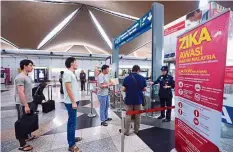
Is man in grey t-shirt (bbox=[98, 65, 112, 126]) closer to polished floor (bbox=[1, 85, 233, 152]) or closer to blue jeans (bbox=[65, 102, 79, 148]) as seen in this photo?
polished floor (bbox=[1, 85, 233, 152])

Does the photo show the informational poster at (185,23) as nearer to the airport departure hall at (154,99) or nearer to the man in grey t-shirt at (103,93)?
the airport departure hall at (154,99)

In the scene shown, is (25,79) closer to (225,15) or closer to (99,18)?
(225,15)

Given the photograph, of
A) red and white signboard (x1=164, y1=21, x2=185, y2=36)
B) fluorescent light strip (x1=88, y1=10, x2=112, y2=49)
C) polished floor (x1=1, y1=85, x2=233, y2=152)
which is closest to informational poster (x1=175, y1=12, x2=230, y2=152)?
polished floor (x1=1, y1=85, x2=233, y2=152)

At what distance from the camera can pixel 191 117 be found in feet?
5.47

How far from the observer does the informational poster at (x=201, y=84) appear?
126 centimetres

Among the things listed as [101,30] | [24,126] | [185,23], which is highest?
[101,30]

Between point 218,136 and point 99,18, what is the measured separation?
35.7ft

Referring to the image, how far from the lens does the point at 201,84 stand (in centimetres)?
149

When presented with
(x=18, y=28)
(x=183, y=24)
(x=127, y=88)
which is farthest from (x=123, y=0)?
(x=18, y=28)

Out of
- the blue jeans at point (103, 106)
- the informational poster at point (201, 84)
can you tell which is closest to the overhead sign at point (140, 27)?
the blue jeans at point (103, 106)

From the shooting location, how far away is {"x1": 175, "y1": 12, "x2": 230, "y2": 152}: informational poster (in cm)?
126

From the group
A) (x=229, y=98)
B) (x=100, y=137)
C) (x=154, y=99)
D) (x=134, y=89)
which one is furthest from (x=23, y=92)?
(x=229, y=98)

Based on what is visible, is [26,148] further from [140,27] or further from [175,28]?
[175,28]

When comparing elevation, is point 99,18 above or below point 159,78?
above
